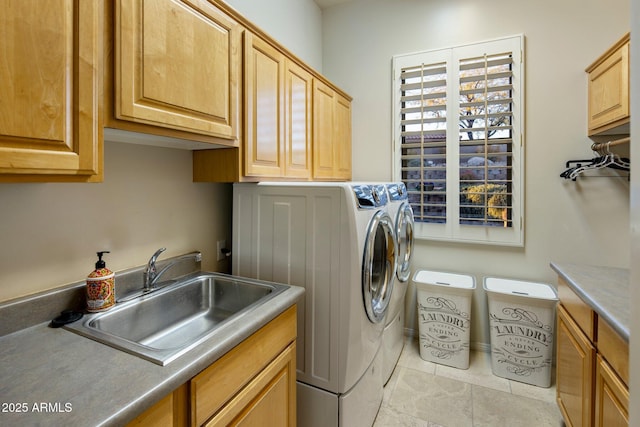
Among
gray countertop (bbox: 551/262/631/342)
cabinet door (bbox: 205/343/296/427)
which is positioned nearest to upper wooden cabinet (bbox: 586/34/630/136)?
gray countertop (bbox: 551/262/631/342)

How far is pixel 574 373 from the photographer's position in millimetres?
1549

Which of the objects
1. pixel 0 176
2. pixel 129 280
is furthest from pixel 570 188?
pixel 0 176

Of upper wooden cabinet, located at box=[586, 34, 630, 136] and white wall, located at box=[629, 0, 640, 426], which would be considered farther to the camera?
upper wooden cabinet, located at box=[586, 34, 630, 136]

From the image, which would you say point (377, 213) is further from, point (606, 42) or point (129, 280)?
point (606, 42)

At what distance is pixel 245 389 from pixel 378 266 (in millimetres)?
1044

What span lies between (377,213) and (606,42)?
7.03 ft

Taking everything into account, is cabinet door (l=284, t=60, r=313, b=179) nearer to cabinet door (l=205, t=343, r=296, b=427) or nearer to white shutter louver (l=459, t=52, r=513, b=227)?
cabinet door (l=205, t=343, r=296, b=427)

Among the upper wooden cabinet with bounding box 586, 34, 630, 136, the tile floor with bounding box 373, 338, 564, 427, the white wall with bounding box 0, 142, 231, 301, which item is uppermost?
the upper wooden cabinet with bounding box 586, 34, 630, 136

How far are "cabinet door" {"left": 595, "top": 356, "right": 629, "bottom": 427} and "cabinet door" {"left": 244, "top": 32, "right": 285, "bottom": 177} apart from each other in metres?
1.68

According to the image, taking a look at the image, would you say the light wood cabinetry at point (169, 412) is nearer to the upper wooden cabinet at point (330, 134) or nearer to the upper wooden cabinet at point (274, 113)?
the upper wooden cabinet at point (274, 113)

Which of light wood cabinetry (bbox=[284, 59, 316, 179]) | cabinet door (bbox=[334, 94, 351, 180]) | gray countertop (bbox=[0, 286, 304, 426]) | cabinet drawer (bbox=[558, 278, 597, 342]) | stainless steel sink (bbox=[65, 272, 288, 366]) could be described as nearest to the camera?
gray countertop (bbox=[0, 286, 304, 426])

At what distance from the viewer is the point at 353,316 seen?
150 centimetres

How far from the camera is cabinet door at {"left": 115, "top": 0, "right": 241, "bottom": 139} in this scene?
995 millimetres

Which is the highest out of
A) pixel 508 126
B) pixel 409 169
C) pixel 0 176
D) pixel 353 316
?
pixel 508 126
